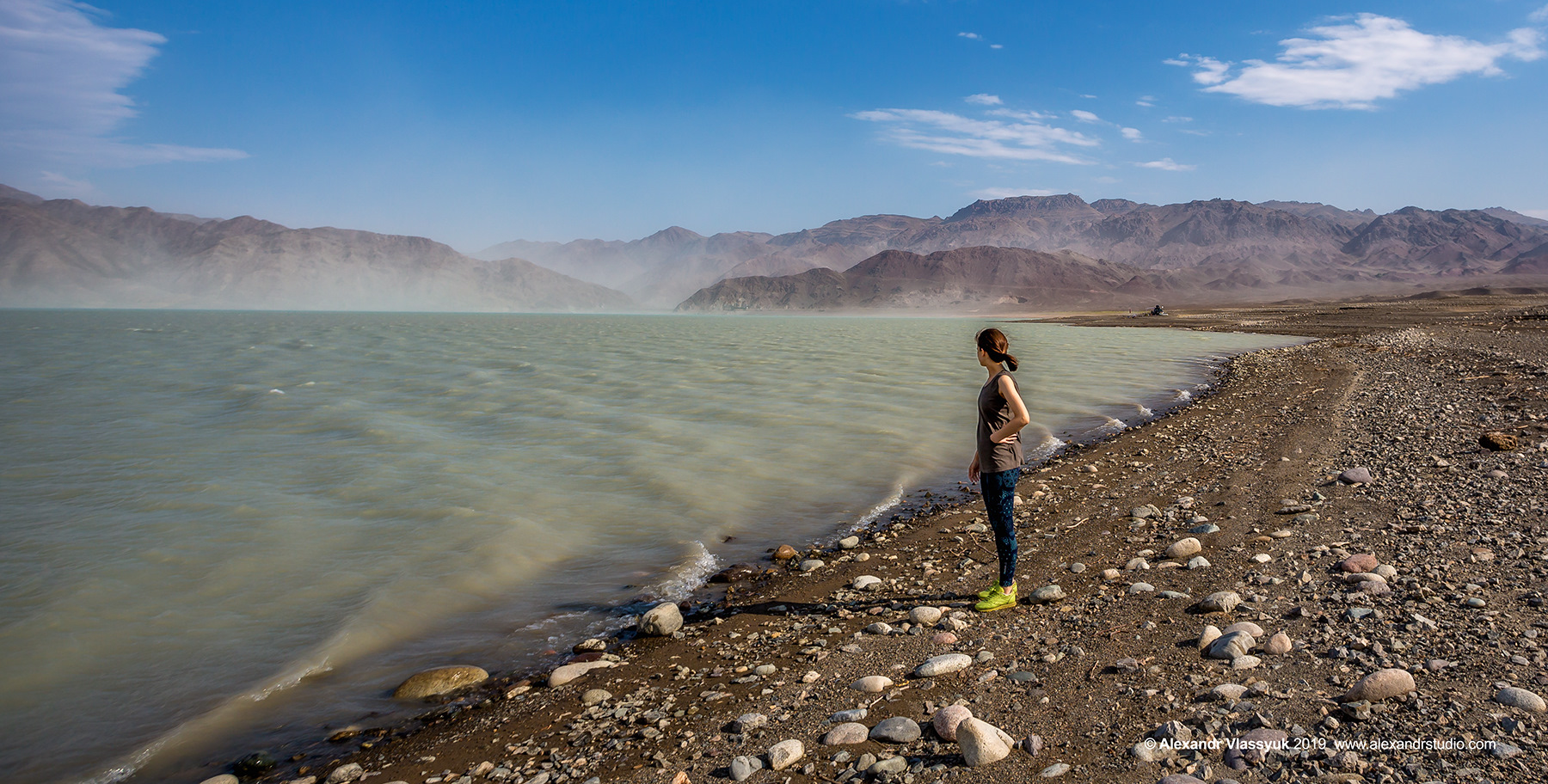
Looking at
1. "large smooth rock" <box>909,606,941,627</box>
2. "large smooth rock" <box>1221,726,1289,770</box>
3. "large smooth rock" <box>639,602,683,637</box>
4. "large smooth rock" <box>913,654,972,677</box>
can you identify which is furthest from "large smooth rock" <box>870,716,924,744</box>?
"large smooth rock" <box>639,602,683,637</box>

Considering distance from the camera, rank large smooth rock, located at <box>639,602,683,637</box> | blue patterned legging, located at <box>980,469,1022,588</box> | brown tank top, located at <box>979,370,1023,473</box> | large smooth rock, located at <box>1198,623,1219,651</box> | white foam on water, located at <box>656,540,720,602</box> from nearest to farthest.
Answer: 1. large smooth rock, located at <box>1198,623,1219,651</box>
2. brown tank top, located at <box>979,370,1023,473</box>
3. blue patterned legging, located at <box>980,469,1022,588</box>
4. large smooth rock, located at <box>639,602,683,637</box>
5. white foam on water, located at <box>656,540,720,602</box>

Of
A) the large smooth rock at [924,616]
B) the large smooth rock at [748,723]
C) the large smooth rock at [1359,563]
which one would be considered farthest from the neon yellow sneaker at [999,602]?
the large smooth rock at [1359,563]

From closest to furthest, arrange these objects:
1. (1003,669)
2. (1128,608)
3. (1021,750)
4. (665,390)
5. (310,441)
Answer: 1. (1021,750)
2. (1003,669)
3. (1128,608)
4. (310,441)
5. (665,390)

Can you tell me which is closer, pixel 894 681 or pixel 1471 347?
pixel 894 681

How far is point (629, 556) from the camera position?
309 inches

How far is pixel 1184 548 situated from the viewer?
6.49 meters

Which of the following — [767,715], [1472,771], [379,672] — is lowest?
[379,672]

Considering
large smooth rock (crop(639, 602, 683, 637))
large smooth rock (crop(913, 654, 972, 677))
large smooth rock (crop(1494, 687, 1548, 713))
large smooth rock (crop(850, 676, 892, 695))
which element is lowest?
large smooth rock (crop(639, 602, 683, 637))

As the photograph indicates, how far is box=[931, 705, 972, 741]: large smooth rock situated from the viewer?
149 inches

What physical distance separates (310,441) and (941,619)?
12.3m

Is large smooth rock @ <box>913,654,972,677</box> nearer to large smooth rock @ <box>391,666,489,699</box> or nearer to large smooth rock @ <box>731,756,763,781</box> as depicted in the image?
large smooth rock @ <box>731,756,763,781</box>

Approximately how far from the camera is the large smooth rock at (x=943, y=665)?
454cm

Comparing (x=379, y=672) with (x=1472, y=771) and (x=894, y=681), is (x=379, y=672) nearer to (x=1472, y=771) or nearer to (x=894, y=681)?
(x=894, y=681)

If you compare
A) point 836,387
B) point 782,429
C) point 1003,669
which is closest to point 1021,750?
point 1003,669
